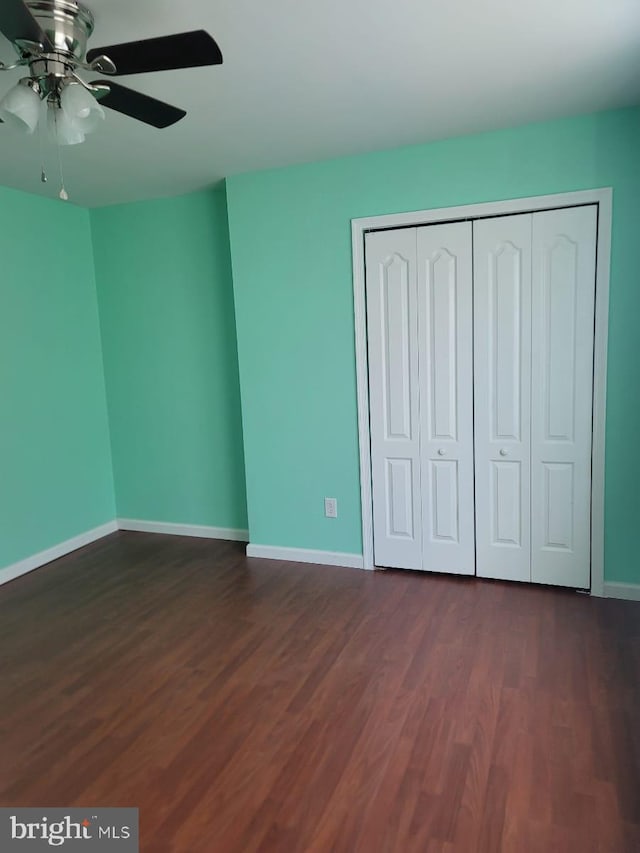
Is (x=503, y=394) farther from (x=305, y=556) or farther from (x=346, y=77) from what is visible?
(x=346, y=77)

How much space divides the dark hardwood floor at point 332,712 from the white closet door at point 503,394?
28cm

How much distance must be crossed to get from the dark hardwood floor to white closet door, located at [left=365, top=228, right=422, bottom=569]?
0.27 metres

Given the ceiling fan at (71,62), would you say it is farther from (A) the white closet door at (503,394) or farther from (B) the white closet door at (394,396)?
(A) the white closet door at (503,394)

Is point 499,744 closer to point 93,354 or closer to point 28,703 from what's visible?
point 28,703

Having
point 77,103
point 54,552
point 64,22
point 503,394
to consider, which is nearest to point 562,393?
point 503,394

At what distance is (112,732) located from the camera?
7.37 feet

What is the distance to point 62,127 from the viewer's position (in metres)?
1.91

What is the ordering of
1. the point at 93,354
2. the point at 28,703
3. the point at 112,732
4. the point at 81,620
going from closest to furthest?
the point at 112,732 < the point at 28,703 < the point at 81,620 < the point at 93,354

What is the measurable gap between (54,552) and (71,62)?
329 cm

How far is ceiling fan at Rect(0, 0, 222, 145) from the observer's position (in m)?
1.68

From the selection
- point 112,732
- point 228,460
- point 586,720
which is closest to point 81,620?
point 112,732

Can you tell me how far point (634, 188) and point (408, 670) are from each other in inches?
103

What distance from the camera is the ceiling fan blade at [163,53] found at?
1.65 m

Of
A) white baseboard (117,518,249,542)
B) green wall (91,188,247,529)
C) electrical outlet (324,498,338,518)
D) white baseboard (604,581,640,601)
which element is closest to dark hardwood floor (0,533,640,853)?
white baseboard (604,581,640,601)
